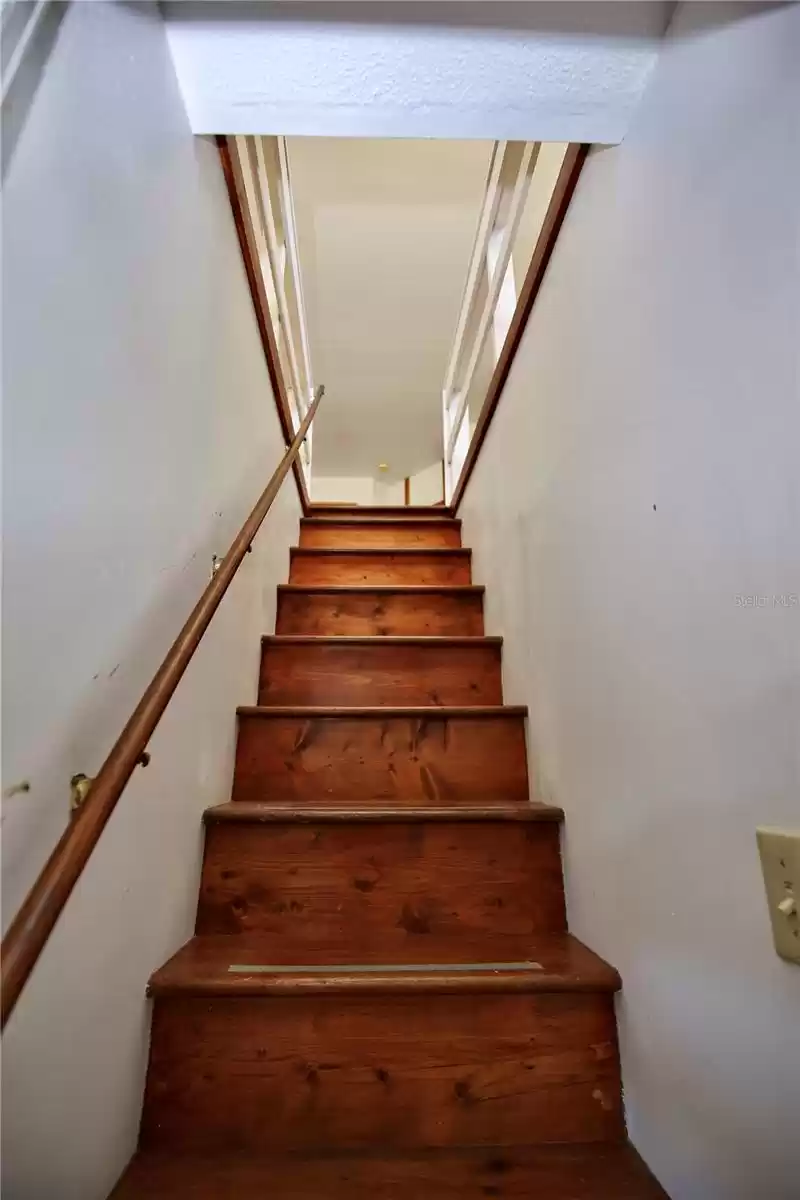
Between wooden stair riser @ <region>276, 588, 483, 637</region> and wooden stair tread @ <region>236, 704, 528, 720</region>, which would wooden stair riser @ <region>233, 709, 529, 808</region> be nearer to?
wooden stair tread @ <region>236, 704, 528, 720</region>

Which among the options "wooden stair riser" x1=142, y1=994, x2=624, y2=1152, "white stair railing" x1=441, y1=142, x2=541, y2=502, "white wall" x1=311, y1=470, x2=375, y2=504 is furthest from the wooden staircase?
"white wall" x1=311, y1=470, x2=375, y2=504

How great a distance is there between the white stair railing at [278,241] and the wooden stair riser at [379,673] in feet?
3.14

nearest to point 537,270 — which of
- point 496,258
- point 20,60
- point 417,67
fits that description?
point 417,67

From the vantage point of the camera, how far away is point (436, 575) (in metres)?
2.36

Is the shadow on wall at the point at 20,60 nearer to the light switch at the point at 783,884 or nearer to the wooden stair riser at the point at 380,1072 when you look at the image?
the light switch at the point at 783,884

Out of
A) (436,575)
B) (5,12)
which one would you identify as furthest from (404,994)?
(436,575)

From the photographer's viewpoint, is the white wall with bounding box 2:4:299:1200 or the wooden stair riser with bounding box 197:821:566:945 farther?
the wooden stair riser with bounding box 197:821:566:945

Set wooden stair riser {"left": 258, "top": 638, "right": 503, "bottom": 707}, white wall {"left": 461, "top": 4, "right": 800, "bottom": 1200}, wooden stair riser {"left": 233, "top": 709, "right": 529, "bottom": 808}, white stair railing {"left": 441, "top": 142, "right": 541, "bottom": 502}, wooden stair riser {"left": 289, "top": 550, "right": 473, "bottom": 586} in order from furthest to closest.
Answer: wooden stair riser {"left": 289, "top": 550, "right": 473, "bottom": 586}
white stair railing {"left": 441, "top": 142, "right": 541, "bottom": 502}
wooden stair riser {"left": 258, "top": 638, "right": 503, "bottom": 707}
wooden stair riser {"left": 233, "top": 709, "right": 529, "bottom": 808}
white wall {"left": 461, "top": 4, "right": 800, "bottom": 1200}

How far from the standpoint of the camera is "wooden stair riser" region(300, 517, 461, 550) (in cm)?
265

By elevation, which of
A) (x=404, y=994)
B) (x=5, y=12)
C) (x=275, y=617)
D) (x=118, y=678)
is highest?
(x=5, y=12)

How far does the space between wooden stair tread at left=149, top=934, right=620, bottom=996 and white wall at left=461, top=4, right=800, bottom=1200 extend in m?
0.07

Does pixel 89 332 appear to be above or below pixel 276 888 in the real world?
above

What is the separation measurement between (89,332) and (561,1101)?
1202mm

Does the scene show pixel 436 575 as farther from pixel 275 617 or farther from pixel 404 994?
pixel 404 994
